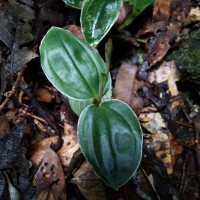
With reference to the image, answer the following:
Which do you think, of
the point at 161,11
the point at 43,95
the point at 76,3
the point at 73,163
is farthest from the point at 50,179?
the point at 161,11

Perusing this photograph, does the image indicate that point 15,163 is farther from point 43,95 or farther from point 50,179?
point 43,95

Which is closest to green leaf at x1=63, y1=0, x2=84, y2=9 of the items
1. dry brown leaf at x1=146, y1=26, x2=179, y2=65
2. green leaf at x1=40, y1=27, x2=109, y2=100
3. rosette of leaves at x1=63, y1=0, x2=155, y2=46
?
rosette of leaves at x1=63, y1=0, x2=155, y2=46

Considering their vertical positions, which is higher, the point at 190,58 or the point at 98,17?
the point at 98,17

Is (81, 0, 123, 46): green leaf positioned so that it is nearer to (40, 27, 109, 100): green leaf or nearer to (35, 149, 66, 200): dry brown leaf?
(40, 27, 109, 100): green leaf

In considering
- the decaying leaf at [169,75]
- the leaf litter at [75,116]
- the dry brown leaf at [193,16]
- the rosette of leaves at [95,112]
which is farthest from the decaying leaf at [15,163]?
the dry brown leaf at [193,16]

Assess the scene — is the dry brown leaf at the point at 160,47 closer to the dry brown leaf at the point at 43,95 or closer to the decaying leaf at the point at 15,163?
the dry brown leaf at the point at 43,95

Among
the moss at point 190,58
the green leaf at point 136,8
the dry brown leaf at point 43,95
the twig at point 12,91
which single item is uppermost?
the green leaf at point 136,8
